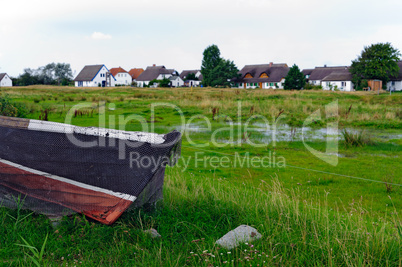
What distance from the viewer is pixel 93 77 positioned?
94000 mm

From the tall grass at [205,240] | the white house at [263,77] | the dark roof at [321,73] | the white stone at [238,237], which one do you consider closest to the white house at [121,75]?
the white house at [263,77]

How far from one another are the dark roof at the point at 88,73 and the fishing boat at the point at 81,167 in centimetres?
9264

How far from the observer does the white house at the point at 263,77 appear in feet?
285

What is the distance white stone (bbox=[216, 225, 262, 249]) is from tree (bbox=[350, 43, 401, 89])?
6515 cm

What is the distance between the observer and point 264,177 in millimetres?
8844

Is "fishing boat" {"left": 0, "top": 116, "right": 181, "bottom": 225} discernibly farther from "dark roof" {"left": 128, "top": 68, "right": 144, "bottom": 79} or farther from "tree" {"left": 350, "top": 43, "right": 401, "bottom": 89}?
"dark roof" {"left": 128, "top": 68, "right": 144, "bottom": 79}

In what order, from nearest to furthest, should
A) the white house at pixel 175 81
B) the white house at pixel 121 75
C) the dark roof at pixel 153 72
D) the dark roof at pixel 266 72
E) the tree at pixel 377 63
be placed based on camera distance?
the tree at pixel 377 63 < the dark roof at pixel 266 72 < the white house at pixel 175 81 < the dark roof at pixel 153 72 < the white house at pixel 121 75

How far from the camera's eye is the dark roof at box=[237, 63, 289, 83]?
87625 millimetres

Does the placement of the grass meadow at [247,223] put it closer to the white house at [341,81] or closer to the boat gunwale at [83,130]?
the boat gunwale at [83,130]

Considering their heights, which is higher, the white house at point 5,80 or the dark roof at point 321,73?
the dark roof at point 321,73

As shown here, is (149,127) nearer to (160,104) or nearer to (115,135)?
(160,104)

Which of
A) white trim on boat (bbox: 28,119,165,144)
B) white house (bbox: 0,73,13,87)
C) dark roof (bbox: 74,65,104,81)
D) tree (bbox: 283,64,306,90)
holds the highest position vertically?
dark roof (bbox: 74,65,104,81)

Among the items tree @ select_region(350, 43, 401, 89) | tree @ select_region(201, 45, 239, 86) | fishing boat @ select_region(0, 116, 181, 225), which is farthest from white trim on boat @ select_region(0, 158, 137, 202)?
tree @ select_region(201, 45, 239, 86)

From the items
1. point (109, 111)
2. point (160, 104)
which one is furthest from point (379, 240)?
point (160, 104)
